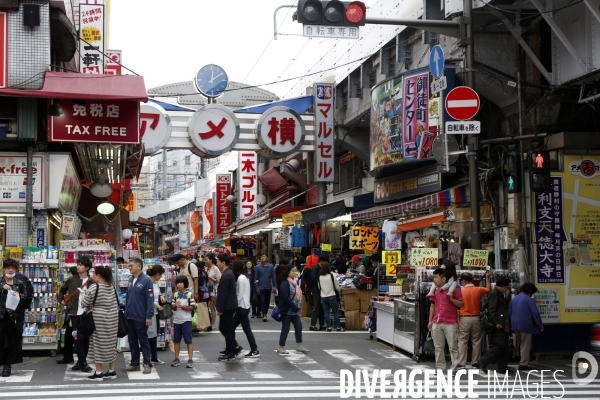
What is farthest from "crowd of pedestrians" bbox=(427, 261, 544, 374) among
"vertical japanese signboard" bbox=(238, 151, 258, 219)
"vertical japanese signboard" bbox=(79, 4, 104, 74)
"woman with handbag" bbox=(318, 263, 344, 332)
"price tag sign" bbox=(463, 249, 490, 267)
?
"vertical japanese signboard" bbox=(238, 151, 258, 219)

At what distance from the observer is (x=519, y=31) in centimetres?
1756

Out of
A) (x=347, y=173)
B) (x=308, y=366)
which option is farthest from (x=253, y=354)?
(x=347, y=173)

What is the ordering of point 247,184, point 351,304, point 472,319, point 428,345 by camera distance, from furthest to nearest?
1. point 247,184
2. point 351,304
3. point 428,345
4. point 472,319

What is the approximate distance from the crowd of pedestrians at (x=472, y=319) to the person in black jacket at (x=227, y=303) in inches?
140

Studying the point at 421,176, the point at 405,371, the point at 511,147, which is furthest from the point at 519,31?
the point at 405,371

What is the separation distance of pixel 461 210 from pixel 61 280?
8595 millimetres

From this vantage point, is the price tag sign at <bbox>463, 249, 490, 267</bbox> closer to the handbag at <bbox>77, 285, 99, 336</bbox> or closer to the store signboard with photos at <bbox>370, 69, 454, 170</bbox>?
the store signboard with photos at <bbox>370, 69, 454, 170</bbox>

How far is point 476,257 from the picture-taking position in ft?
51.4

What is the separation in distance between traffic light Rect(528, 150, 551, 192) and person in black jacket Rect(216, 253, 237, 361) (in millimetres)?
5824

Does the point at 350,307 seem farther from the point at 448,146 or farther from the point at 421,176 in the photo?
the point at 448,146

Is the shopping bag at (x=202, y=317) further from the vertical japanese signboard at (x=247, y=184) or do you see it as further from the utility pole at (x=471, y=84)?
the vertical japanese signboard at (x=247, y=184)

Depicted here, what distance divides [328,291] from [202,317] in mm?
3191

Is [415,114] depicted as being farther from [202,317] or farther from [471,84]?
[202,317]

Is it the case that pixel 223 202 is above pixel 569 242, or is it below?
above
